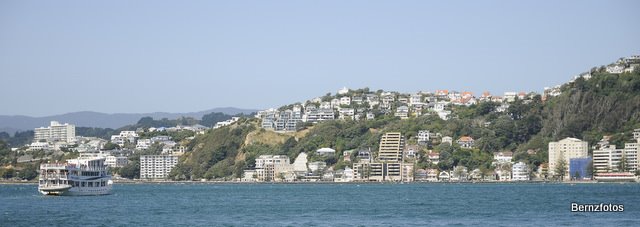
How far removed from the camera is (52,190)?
80312 millimetres

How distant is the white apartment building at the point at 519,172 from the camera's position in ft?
449

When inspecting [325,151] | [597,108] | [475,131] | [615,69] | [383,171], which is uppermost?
[615,69]

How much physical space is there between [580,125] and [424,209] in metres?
86.6

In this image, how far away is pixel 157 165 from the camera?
174 m

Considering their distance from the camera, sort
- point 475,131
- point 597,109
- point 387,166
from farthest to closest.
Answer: point 475,131
point 387,166
point 597,109

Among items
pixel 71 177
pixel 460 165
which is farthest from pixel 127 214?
pixel 460 165

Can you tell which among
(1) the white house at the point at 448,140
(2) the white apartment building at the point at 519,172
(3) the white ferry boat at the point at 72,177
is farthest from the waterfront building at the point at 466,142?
(3) the white ferry boat at the point at 72,177

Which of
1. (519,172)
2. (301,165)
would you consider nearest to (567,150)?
(519,172)

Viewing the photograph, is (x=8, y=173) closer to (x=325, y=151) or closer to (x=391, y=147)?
(x=325, y=151)

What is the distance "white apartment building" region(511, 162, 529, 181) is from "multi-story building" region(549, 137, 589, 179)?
3088 mm

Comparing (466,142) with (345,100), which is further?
(345,100)

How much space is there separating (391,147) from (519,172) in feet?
72.8

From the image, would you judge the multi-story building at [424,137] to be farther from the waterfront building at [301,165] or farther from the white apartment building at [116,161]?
the white apartment building at [116,161]

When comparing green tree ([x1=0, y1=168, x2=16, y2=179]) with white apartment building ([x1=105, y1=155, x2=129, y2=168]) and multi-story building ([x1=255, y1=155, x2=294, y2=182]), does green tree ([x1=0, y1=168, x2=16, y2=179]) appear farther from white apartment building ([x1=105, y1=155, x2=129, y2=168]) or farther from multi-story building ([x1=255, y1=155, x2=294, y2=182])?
multi-story building ([x1=255, y1=155, x2=294, y2=182])
